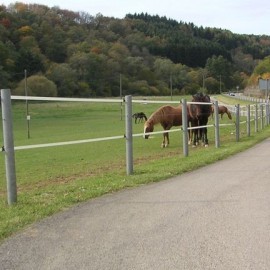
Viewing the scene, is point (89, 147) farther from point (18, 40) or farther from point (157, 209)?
point (18, 40)

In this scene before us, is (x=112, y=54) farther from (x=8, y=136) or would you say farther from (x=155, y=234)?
(x=155, y=234)

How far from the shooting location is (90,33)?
130m

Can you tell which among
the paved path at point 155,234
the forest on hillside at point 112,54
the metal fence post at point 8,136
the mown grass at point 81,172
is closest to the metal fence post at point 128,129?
the mown grass at point 81,172

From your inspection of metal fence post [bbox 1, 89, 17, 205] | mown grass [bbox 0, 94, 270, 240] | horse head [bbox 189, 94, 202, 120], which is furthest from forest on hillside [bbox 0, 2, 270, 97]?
metal fence post [bbox 1, 89, 17, 205]

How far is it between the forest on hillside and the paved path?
48766 millimetres

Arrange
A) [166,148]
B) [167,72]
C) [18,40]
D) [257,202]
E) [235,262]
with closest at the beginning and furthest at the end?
1. [235,262]
2. [257,202]
3. [166,148]
4. [18,40]
5. [167,72]

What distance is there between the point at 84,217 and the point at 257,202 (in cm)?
228

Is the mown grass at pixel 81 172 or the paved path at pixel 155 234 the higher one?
the paved path at pixel 155 234

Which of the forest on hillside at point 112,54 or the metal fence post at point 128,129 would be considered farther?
the forest on hillside at point 112,54

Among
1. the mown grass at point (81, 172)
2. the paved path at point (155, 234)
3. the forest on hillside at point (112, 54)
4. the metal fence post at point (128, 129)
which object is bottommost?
the mown grass at point (81, 172)

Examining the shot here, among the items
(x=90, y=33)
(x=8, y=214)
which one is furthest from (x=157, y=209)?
(x=90, y=33)

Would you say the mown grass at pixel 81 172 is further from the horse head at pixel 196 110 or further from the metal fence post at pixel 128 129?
the horse head at pixel 196 110

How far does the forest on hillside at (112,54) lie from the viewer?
8638cm

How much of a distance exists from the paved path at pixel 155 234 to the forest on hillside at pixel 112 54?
4877 centimetres
